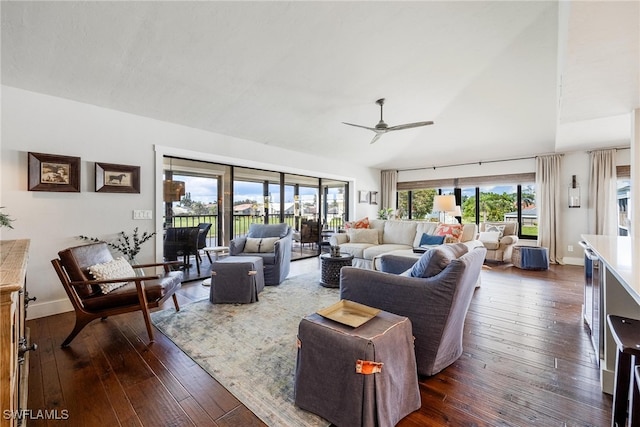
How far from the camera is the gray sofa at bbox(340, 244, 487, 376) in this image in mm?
1689

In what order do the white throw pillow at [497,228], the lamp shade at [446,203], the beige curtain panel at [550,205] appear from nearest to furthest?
the lamp shade at [446,203]
the beige curtain panel at [550,205]
the white throw pillow at [497,228]

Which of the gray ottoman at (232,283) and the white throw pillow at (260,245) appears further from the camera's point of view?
the white throw pillow at (260,245)

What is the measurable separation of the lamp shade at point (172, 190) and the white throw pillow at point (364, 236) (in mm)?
3029

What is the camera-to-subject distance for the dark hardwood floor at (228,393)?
A: 153 cm

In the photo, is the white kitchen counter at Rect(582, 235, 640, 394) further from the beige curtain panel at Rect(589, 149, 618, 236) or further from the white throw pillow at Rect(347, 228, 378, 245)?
the beige curtain panel at Rect(589, 149, 618, 236)

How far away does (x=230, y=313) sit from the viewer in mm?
2957

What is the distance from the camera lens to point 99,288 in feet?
7.98

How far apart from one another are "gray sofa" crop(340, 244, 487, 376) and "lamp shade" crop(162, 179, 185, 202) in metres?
3.31

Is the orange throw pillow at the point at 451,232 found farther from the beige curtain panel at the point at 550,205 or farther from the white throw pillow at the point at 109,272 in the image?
the white throw pillow at the point at 109,272

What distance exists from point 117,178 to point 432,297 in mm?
3792

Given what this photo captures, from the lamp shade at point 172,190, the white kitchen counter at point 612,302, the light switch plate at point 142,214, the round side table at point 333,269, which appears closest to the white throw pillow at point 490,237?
the round side table at point 333,269

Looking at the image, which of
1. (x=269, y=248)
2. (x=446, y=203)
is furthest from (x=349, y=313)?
(x=446, y=203)

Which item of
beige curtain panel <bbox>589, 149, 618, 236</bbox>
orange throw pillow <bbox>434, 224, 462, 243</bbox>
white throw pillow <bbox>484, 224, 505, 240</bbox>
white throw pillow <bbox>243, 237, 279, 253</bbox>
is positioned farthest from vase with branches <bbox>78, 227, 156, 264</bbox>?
beige curtain panel <bbox>589, 149, 618, 236</bbox>

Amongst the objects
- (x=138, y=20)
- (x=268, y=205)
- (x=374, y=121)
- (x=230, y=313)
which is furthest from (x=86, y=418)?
(x=374, y=121)
